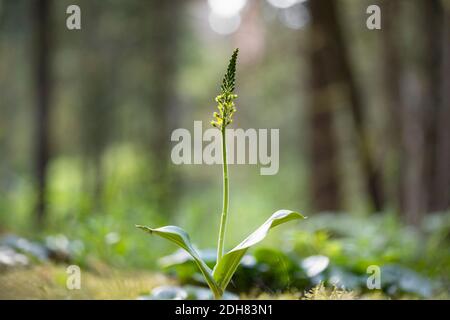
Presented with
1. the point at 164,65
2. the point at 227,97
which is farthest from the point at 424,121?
the point at 164,65

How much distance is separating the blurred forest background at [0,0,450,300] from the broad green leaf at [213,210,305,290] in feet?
3.23

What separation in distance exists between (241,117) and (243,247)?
9.99 metres

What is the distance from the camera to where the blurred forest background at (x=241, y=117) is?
3367 millimetres

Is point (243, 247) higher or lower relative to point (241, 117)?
lower

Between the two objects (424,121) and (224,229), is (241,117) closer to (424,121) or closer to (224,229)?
(424,121)

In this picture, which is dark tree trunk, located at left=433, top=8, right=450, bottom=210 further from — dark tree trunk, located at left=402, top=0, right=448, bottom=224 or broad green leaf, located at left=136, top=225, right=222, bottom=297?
broad green leaf, located at left=136, top=225, right=222, bottom=297

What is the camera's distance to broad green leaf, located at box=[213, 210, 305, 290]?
1219 mm

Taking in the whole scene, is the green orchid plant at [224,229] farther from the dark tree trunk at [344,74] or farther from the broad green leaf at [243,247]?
the dark tree trunk at [344,74]

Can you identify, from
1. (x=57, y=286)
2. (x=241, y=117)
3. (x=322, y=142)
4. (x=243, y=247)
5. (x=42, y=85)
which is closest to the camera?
(x=243, y=247)

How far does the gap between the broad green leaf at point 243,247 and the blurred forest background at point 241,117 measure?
3.23 ft

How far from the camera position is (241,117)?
11.1 m

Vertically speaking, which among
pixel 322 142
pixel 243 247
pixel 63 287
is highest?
pixel 322 142

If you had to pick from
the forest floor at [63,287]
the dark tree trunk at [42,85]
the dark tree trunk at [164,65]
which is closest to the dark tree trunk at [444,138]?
the forest floor at [63,287]
